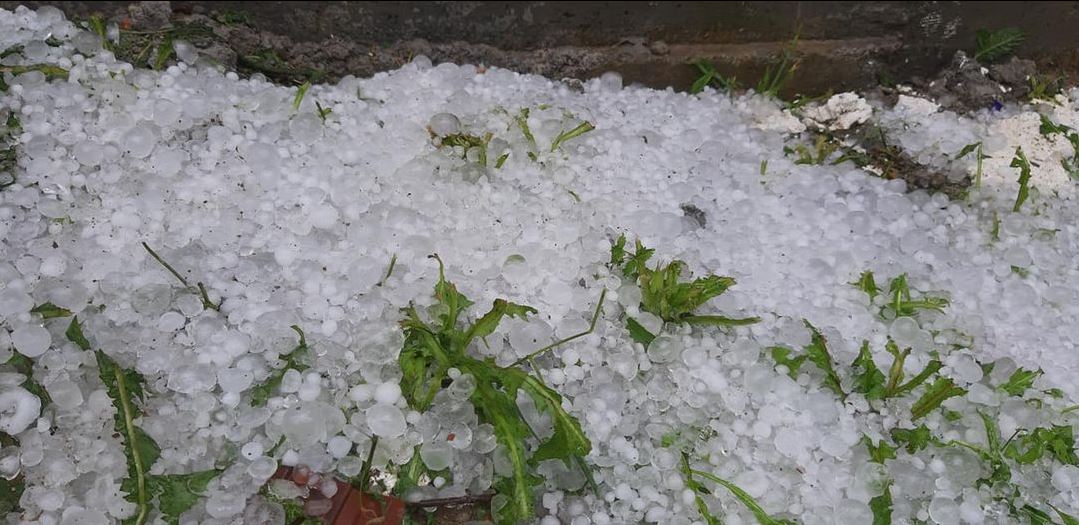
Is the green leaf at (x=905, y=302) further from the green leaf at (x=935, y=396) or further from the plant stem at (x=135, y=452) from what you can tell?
the plant stem at (x=135, y=452)

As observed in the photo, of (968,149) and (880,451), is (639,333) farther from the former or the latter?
(968,149)

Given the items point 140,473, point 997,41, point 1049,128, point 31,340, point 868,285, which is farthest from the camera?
point 997,41

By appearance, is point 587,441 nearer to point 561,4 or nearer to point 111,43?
point 561,4

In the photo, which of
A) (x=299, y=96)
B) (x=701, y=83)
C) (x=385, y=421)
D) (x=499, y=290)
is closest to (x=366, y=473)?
(x=385, y=421)

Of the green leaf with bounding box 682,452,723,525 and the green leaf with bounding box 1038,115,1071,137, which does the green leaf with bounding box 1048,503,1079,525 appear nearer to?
the green leaf with bounding box 682,452,723,525

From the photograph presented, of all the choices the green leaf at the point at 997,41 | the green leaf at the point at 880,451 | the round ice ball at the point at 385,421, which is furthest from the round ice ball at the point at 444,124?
the green leaf at the point at 997,41

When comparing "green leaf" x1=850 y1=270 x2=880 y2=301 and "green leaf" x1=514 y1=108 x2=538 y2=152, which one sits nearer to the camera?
"green leaf" x1=850 y1=270 x2=880 y2=301

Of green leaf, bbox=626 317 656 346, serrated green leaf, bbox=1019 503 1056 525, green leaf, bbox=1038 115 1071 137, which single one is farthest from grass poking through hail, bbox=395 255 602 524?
green leaf, bbox=1038 115 1071 137
